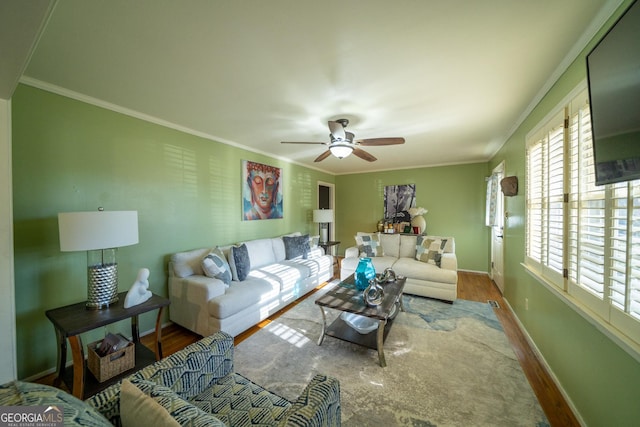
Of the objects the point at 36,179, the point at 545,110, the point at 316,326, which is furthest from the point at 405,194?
the point at 36,179

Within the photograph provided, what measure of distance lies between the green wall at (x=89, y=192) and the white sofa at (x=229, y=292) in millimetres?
266

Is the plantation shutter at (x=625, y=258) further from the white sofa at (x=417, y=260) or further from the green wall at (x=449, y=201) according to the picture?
the green wall at (x=449, y=201)

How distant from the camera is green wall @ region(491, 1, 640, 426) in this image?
3.72ft

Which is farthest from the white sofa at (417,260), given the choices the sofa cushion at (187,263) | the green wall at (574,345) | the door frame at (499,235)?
the sofa cushion at (187,263)

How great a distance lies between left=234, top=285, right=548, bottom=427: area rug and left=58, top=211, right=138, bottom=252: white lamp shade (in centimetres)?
142

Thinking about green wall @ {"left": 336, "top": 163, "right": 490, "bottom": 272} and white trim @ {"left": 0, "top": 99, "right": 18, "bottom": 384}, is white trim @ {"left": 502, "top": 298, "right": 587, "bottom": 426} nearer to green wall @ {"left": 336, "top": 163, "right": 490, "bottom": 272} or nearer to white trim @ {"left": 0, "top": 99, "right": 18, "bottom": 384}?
green wall @ {"left": 336, "top": 163, "right": 490, "bottom": 272}

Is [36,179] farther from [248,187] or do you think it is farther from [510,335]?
[510,335]

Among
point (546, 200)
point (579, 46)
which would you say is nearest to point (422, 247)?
point (546, 200)

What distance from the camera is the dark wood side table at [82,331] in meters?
1.50

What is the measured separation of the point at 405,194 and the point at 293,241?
10.0ft

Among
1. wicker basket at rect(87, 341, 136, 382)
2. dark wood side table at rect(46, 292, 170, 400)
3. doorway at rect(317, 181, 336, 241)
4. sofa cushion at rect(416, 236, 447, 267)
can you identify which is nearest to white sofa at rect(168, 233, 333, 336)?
dark wood side table at rect(46, 292, 170, 400)

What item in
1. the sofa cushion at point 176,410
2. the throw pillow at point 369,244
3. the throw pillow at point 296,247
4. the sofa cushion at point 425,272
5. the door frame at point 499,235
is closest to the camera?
the sofa cushion at point 176,410

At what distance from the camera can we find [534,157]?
7.27 feet

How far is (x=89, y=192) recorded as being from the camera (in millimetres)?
2107
